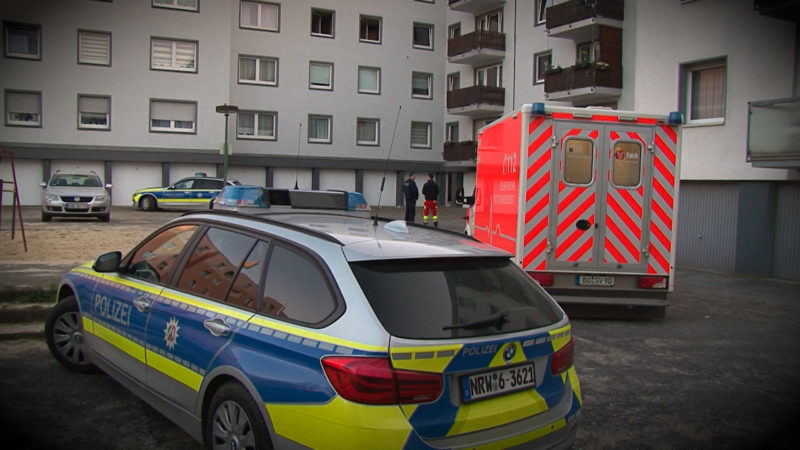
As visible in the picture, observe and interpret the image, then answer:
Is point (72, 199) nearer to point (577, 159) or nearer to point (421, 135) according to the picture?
point (577, 159)

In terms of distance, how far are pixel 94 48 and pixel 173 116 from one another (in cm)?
487

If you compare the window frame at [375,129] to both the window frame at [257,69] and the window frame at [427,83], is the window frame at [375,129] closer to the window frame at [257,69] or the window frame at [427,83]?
the window frame at [427,83]

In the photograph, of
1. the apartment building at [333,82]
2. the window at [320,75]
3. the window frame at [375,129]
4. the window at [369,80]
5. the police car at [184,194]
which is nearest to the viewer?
the apartment building at [333,82]

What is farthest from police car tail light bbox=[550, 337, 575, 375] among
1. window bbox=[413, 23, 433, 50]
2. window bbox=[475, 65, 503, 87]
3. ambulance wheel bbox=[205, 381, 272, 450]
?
window bbox=[413, 23, 433, 50]

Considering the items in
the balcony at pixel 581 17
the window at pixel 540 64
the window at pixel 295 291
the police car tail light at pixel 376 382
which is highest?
the balcony at pixel 581 17

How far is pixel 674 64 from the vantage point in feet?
52.1

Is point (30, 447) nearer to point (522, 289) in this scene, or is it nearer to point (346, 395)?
point (346, 395)

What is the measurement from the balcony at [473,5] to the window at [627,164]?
2718 cm

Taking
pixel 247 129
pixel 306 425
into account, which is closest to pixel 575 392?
pixel 306 425

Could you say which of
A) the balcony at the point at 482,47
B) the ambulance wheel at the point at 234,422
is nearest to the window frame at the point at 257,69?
the balcony at the point at 482,47

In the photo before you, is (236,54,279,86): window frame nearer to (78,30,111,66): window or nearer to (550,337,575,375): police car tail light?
(78,30,111,66): window

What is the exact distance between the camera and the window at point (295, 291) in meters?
3.05

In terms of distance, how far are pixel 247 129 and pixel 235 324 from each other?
1341 inches

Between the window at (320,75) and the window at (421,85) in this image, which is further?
the window at (421,85)
